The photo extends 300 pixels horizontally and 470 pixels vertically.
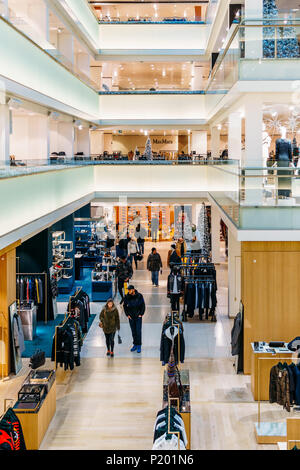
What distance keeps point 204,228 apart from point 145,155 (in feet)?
12.7

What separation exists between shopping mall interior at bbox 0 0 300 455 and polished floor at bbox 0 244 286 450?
0.13 ft

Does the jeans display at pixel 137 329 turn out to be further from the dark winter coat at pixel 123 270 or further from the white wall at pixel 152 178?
the white wall at pixel 152 178

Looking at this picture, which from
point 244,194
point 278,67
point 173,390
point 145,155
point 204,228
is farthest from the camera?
point 145,155

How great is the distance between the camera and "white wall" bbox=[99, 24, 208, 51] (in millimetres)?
21922

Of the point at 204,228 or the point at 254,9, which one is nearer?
the point at 254,9

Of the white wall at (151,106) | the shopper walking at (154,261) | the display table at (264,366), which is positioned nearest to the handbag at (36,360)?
the display table at (264,366)

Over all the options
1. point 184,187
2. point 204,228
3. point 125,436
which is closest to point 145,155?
point 184,187

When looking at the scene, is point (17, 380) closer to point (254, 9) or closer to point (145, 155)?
point (254, 9)

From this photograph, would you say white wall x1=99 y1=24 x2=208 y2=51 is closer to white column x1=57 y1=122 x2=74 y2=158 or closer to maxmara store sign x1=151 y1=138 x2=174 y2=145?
white column x1=57 y1=122 x2=74 y2=158

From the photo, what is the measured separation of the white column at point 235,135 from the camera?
50.8 feet

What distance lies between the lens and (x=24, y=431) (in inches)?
332

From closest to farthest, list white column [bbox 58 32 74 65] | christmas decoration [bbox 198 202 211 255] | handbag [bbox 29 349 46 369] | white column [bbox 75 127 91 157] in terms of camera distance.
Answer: handbag [bbox 29 349 46 369] < white column [bbox 58 32 74 65] < christmas decoration [bbox 198 202 211 255] < white column [bbox 75 127 91 157]

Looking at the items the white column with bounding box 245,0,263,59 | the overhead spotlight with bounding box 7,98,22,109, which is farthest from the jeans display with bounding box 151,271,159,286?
the white column with bounding box 245,0,263,59

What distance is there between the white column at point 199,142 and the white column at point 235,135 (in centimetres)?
702
